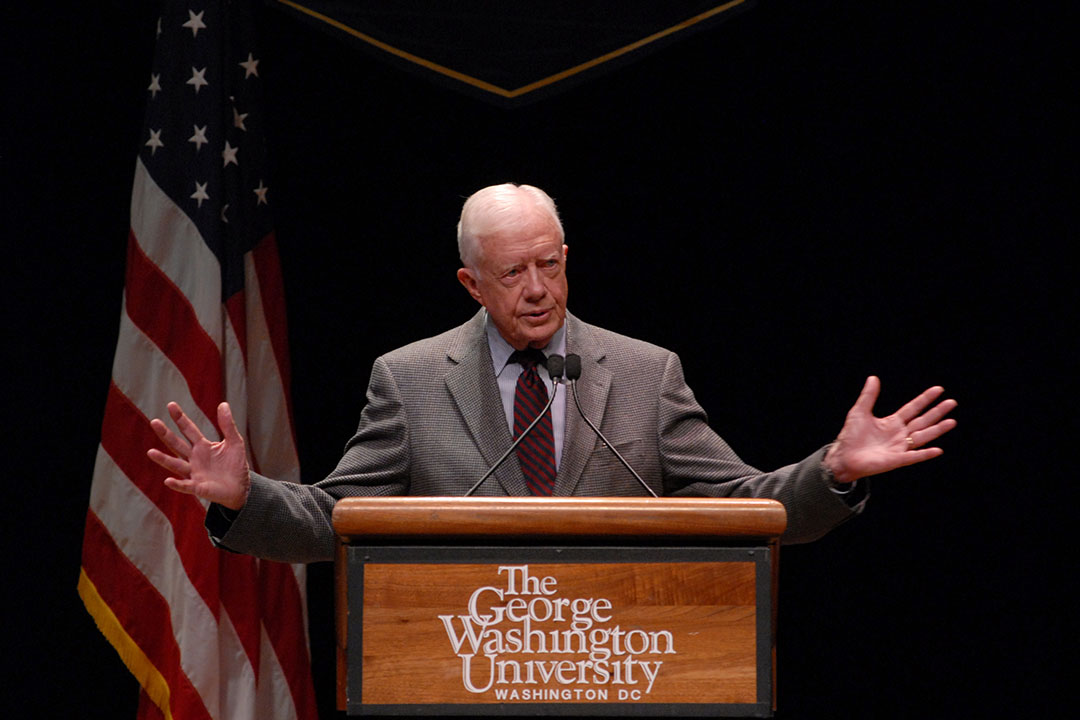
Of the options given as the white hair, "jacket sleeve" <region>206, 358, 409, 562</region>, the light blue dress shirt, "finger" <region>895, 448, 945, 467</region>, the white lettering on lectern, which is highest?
the white hair

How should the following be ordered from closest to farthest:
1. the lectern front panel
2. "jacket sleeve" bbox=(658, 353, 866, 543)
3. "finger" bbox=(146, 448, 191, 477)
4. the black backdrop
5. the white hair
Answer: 1. the lectern front panel
2. "finger" bbox=(146, 448, 191, 477)
3. "jacket sleeve" bbox=(658, 353, 866, 543)
4. the white hair
5. the black backdrop

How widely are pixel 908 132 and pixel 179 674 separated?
246cm

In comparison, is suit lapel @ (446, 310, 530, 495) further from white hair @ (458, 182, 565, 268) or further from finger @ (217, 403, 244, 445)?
finger @ (217, 403, 244, 445)

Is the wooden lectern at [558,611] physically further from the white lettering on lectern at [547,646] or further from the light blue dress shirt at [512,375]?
the light blue dress shirt at [512,375]

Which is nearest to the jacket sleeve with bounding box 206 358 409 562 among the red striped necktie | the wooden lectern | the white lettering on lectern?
the red striped necktie

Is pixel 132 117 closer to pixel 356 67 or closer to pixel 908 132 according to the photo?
pixel 356 67

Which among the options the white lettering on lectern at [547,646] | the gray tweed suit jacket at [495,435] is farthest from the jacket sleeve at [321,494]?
the white lettering on lectern at [547,646]

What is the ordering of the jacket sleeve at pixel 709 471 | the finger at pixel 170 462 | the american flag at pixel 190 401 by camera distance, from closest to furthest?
the finger at pixel 170 462 → the jacket sleeve at pixel 709 471 → the american flag at pixel 190 401

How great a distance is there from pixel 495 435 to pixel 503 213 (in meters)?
0.45

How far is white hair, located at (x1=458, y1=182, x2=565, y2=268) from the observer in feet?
8.28

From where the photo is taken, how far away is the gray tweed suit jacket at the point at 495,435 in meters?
2.43

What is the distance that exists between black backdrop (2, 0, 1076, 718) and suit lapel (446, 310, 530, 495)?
3.65 ft

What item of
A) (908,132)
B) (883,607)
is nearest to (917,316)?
(908,132)

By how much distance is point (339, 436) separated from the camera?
371 cm
